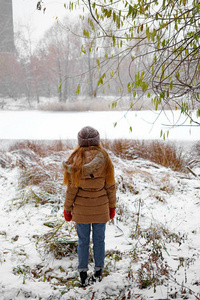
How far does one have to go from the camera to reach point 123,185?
14.0 feet

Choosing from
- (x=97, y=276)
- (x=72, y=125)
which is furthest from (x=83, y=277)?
(x=72, y=125)

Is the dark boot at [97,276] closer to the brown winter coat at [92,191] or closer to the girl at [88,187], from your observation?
the girl at [88,187]

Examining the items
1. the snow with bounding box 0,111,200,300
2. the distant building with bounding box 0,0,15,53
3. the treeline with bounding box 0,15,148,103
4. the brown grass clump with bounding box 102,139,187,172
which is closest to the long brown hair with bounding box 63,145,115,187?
the snow with bounding box 0,111,200,300

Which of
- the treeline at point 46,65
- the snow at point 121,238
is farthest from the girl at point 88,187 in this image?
the treeline at point 46,65

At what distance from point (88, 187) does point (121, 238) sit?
1.22 m

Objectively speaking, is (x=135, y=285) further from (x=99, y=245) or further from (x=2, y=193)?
(x=2, y=193)

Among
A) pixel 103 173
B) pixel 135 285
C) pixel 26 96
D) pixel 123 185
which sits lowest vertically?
pixel 135 285

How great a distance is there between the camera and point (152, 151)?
577 cm

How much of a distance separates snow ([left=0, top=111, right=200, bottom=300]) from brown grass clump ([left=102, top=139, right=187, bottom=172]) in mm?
320

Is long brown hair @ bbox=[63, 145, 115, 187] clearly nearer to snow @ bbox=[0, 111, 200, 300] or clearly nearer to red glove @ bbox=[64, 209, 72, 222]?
red glove @ bbox=[64, 209, 72, 222]

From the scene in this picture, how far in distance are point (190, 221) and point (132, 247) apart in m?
1.03

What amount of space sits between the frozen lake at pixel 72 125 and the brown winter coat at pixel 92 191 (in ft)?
17.6

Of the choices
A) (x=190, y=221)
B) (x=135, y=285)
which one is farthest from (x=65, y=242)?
(x=190, y=221)

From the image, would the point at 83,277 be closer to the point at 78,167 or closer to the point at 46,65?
the point at 78,167
